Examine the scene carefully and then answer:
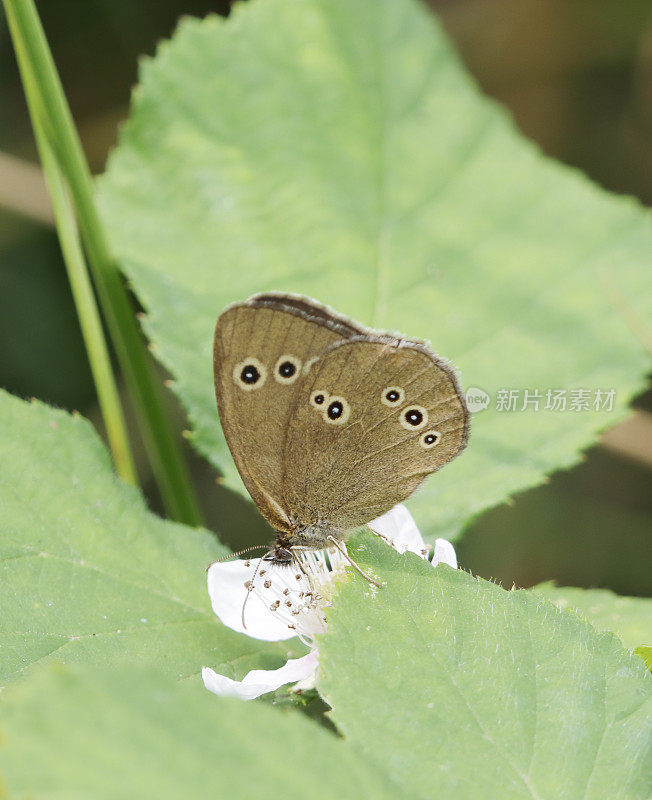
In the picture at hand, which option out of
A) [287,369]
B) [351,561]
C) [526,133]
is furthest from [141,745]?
[526,133]

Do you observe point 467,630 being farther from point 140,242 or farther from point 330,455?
point 140,242

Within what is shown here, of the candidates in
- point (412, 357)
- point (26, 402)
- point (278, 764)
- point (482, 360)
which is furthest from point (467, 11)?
point (278, 764)

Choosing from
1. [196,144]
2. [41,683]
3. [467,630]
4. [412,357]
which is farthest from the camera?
[196,144]

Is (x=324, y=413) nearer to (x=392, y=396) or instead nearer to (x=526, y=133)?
(x=392, y=396)

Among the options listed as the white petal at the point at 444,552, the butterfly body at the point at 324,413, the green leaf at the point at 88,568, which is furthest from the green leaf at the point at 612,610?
the green leaf at the point at 88,568

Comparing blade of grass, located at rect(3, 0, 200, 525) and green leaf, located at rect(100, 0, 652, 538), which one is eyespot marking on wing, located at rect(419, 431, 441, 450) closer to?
green leaf, located at rect(100, 0, 652, 538)

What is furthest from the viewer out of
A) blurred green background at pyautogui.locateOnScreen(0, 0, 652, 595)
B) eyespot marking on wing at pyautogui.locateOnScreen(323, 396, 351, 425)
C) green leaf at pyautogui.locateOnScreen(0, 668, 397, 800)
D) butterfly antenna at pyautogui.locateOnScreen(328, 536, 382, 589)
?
blurred green background at pyautogui.locateOnScreen(0, 0, 652, 595)

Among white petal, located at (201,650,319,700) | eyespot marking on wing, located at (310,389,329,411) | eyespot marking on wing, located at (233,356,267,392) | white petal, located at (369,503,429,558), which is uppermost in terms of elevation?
eyespot marking on wing, located at (233,356,267,392)

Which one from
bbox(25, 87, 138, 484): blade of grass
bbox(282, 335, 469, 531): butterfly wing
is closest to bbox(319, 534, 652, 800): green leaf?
bbox(282, 335, 469, 531): butterfly wing
